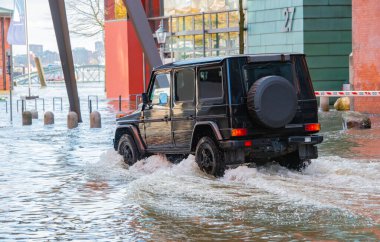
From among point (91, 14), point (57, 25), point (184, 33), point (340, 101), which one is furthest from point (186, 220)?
point (91, 14)

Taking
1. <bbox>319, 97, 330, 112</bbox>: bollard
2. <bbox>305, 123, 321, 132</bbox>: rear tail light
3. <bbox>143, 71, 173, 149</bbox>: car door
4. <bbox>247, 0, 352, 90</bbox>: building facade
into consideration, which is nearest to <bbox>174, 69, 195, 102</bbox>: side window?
<bbox>143, 71, 173, 149</bbox>: car door

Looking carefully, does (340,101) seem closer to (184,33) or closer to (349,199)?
(184,33)

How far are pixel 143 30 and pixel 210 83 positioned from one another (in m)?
13.2

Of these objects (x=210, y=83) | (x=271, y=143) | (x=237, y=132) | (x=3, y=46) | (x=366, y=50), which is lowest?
(x=271, y=143)

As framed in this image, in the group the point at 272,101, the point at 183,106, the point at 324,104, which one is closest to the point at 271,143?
the point at 272,101

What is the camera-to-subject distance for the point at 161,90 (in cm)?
1612

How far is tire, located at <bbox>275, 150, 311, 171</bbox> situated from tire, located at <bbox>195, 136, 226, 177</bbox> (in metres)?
1.36

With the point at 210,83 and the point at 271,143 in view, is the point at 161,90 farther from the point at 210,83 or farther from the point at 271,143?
the point at 271,143

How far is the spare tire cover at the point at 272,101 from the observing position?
13.9 metres

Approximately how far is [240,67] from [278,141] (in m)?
1.26

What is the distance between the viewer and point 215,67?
14.7 meters

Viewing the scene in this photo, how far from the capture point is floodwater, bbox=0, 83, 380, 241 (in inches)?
396

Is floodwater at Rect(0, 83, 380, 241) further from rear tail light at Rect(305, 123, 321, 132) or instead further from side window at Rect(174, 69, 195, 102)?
side window at Rect(174, 69, 195, 102)

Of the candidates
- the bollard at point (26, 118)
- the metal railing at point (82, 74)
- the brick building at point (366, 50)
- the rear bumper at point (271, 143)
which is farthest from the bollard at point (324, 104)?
the metal railing at point (82, 74)
